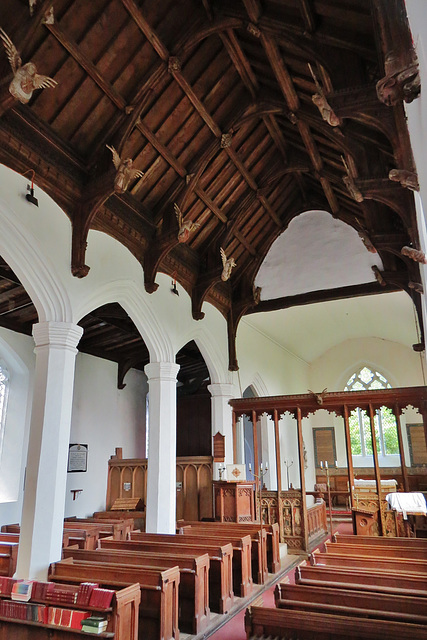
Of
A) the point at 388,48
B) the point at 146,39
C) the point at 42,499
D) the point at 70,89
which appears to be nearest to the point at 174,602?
the point at 42,499

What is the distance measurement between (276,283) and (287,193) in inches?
78.1

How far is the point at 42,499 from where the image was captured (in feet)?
17.6

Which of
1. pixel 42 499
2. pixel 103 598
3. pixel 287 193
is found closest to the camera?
pixel 103 598

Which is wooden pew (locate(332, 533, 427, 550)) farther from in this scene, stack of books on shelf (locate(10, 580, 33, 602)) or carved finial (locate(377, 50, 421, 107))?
carved finial (locate(377, 50, 421, 107))

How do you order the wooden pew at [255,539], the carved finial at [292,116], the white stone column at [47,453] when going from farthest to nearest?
the carved finial at [292,116] → the wooden pew at [255,539] → the white stone column at [47,453]

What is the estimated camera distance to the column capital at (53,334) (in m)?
5.86

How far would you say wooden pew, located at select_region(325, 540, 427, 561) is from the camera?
5.45 meters

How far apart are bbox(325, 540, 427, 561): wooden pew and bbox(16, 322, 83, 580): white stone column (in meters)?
3.14

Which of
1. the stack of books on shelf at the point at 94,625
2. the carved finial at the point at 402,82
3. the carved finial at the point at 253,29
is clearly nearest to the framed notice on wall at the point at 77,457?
the stack of books on shelf at the point at 94,625

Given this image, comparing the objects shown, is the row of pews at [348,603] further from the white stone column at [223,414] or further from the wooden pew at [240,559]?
the white stone column at [223,414]

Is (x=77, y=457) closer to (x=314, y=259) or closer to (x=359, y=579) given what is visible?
(x=314, y=259)

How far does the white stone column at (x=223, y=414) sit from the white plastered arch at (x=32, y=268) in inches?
194

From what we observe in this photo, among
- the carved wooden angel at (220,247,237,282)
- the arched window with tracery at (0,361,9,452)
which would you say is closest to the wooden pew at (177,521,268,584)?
the arched window with tracery at (0,361,9,452)

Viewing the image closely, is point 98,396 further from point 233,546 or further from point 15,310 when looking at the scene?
point 233,546
